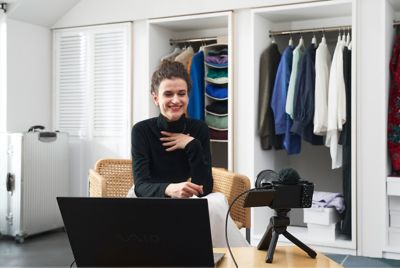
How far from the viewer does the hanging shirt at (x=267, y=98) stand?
155 inches

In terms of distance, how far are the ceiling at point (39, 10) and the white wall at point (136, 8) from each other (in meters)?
0.07

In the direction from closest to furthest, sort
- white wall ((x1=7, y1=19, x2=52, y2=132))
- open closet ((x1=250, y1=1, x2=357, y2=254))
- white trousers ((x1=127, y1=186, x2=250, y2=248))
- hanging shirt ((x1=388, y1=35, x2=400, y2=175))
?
white trousers ((x1=127, y1=186, x2=250, y2=248)), hanging shirt ((x1=388, y1=35, x2=400, y2=175)), open closet ((x1=250, y1=1, x2=357, y2=254)), white wall ((x1=7, y1=19, x2=52, y2=132))

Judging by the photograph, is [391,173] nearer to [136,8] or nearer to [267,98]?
[267,98]

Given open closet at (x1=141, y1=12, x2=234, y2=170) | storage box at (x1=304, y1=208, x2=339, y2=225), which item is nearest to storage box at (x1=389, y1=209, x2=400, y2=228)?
storage box at (x1=304, y1=208, x2=339, y2=225)

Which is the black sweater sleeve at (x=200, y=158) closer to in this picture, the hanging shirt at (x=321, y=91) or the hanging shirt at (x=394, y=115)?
the hanging shirt at (x=321, y=91)

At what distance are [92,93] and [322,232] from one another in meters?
2.47

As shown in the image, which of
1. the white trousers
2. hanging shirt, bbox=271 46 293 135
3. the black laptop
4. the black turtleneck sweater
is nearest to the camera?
the black laptop

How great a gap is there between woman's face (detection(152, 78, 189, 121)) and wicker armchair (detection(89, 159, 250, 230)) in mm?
812

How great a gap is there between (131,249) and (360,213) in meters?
2.79

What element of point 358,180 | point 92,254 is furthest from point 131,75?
point 92,254

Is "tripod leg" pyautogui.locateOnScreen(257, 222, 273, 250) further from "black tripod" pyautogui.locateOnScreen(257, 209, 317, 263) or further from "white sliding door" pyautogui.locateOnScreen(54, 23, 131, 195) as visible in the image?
"white sliding door" pyautogui.locateOnScreen(54, 23, 131, 195)

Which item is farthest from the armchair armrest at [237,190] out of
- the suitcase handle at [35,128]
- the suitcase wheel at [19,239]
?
the suitcase handle at [35,128]

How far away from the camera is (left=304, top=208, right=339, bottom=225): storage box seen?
3672mm

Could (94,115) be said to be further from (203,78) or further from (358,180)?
(358,180)
